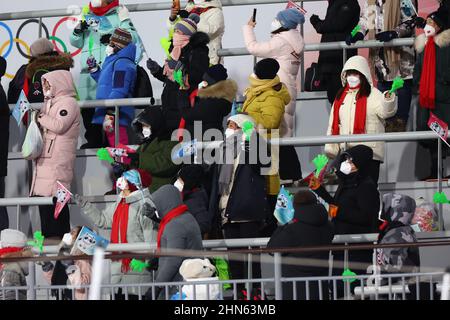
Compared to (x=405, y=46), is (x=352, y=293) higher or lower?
lower

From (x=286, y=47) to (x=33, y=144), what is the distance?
2763mm

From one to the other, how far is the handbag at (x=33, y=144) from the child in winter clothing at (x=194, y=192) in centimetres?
203

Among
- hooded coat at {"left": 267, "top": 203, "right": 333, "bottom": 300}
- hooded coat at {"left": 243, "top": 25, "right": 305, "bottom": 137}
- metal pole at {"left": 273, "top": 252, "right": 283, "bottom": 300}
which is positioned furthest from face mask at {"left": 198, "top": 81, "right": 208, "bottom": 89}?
metal pole at {"left": 273, "top": 252, "right": 283, "bottom": 300}

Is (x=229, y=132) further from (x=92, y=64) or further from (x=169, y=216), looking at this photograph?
(x=92, y=64)

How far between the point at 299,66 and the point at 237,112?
5.12ft

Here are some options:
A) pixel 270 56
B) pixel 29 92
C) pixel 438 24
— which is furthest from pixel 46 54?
pixel 438 24

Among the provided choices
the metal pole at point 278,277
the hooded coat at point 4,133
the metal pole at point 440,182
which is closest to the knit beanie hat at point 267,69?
the metal pole at point 440,182

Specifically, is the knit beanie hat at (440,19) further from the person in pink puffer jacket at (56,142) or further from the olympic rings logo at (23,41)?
the olympic rings logo at (23,41)

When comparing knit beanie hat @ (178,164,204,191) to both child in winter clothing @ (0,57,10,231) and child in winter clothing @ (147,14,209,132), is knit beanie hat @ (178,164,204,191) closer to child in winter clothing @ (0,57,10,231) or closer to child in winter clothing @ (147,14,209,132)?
child in winter clothing @ (147,14,209,132)

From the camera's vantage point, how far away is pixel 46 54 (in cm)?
2239

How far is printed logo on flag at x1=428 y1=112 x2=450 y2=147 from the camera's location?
19969 millimetres

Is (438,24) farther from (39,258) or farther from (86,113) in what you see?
(39,258)

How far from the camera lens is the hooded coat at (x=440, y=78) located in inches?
823

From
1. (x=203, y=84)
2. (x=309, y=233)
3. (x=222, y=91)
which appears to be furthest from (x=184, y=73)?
(x=309, y=233)
